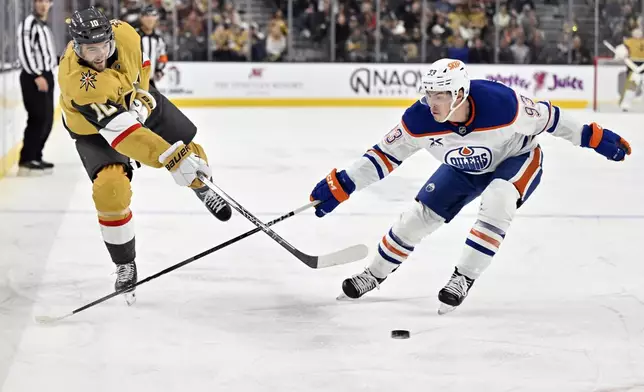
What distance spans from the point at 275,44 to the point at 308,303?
876cm

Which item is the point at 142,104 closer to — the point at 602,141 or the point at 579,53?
the point at 602,141

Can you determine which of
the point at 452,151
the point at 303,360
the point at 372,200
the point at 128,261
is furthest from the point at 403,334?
the point at 372,200

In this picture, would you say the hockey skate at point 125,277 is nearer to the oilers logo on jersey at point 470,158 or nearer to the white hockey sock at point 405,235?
the white hockey sock at point 405,235

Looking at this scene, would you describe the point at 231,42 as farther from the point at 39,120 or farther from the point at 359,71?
the point at 39,120

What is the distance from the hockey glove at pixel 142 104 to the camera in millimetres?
3496

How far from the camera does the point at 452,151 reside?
10.6 feet

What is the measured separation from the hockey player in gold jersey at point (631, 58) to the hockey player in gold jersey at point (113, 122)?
27.4 ft

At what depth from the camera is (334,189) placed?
3.29 m

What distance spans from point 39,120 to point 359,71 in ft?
19.6

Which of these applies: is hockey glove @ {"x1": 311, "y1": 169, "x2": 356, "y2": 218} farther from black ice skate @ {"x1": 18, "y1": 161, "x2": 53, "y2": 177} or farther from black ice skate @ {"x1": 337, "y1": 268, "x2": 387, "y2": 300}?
black ice skate @ {"x1": 18, "y1": 161, "x2": 53, "y2": 177}

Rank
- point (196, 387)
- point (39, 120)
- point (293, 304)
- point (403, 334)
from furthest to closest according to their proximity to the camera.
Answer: point (39, 120), point (293, 304), point (403, 334), point (196, 387)

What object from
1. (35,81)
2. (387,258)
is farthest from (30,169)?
(387,258)

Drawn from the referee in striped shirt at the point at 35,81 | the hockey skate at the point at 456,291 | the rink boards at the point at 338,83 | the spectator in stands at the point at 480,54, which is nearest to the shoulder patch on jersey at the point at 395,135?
the hockey skate at the point at 456,291

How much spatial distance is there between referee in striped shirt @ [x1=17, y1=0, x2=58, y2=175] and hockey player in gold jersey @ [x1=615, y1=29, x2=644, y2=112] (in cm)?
668
